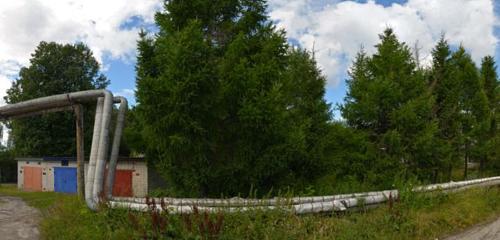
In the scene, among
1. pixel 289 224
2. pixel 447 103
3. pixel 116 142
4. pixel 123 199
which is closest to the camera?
pixel 289 224

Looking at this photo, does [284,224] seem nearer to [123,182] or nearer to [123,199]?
[123,199]

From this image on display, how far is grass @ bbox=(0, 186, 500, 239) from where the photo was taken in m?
6.97

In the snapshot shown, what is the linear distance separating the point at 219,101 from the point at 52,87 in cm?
3705

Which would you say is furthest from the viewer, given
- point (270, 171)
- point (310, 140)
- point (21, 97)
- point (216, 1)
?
point (21, 97)

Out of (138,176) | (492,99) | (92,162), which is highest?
(492,99)

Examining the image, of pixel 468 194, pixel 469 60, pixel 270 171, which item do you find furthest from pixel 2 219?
pixel 469 60

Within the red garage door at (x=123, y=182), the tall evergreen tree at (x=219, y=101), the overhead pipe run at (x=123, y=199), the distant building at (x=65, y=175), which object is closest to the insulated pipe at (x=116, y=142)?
the overhead pipe run at (x=123, y=199)

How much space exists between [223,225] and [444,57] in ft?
76.4

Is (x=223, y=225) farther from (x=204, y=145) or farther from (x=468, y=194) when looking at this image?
(x=468, y=194)

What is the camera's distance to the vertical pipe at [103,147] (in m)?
10.7

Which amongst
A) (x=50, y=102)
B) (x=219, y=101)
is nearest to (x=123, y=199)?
(x=219, y=101)

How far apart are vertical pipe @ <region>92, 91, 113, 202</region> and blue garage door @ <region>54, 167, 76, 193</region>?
22115 millimetres

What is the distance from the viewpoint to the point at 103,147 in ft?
39.7

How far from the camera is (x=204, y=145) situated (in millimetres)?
11242
